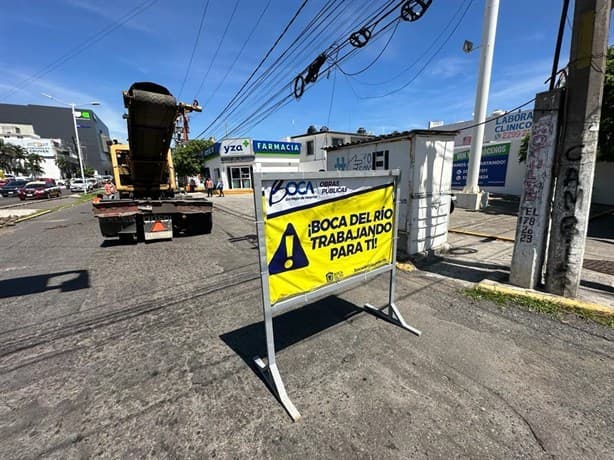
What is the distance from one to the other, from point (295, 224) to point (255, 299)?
2236 millimetres

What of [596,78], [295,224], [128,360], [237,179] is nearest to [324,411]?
[295,224]

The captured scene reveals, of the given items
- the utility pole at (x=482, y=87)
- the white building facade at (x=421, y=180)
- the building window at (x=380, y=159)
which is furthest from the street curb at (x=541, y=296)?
the utility pole at (x=482, y=87)

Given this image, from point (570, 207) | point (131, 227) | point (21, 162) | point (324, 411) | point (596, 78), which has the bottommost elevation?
point (324, 411)

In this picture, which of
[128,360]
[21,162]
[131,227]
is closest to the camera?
[128,360]

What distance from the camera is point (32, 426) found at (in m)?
2.14

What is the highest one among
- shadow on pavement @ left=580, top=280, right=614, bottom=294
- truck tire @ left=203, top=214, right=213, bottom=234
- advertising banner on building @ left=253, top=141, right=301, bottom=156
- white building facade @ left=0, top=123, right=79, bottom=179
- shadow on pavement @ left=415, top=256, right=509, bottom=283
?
white building facade @ left=0, top=123, right=79, bottom=179

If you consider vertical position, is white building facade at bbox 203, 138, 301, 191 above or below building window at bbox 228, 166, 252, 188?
above

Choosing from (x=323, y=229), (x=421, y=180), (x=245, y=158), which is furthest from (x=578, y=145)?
(x=245, y=158)

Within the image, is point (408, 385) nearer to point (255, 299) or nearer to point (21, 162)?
point (255, 299)

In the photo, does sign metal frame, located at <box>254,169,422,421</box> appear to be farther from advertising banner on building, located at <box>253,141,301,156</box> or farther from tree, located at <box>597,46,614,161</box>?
advertising banner on building, located at <box>253,141,301,156</box>

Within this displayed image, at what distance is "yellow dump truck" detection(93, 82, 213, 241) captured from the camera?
19.0 feet

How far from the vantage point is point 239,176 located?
98.1 feet

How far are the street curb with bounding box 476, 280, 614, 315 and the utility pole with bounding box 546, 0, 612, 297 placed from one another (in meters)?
0.19

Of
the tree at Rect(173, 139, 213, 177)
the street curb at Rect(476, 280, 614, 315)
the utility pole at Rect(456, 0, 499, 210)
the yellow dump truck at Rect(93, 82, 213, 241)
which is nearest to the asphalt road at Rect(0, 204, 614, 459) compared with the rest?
the street curb at Rect(476, 280, 614, 315)
